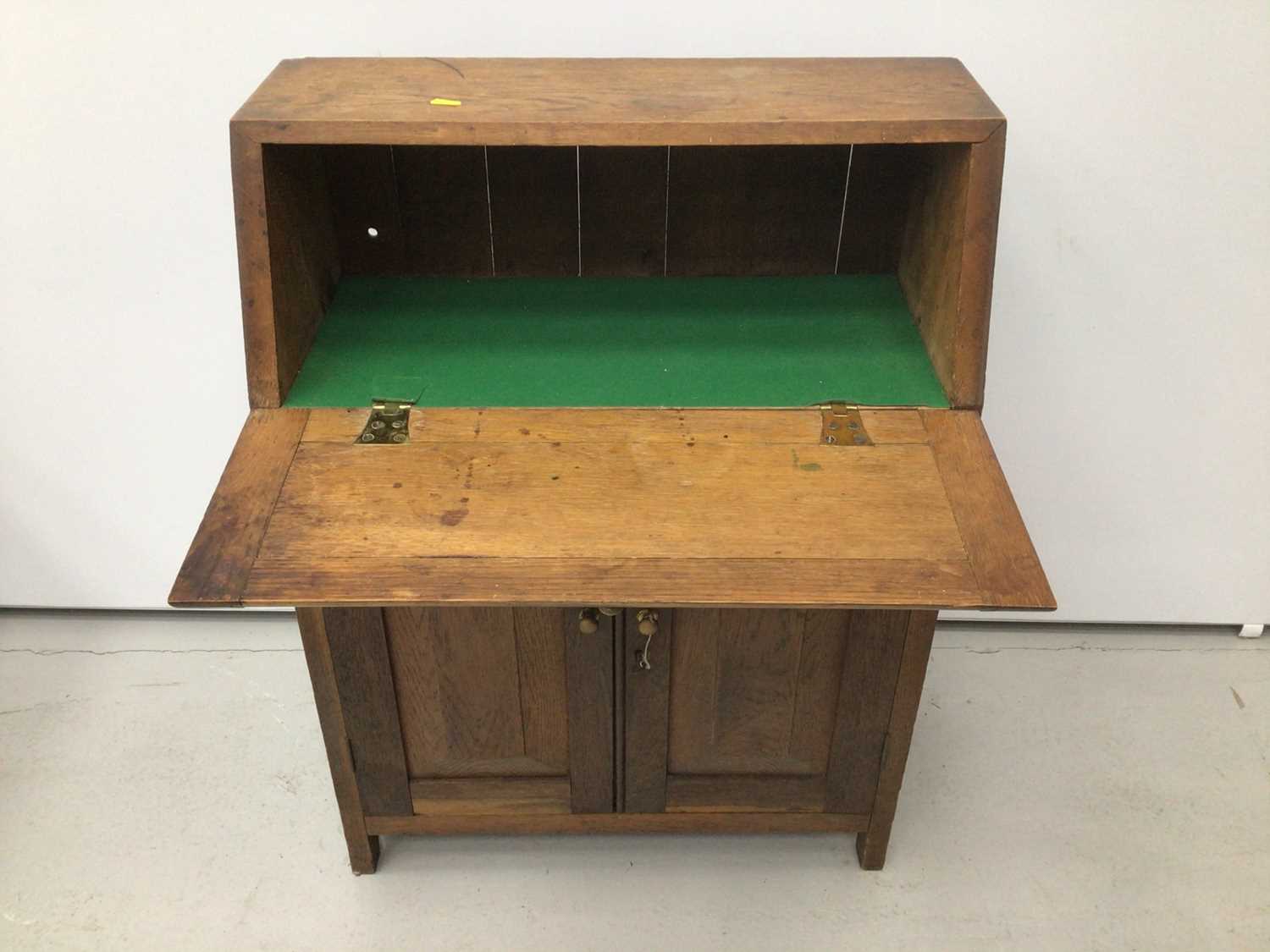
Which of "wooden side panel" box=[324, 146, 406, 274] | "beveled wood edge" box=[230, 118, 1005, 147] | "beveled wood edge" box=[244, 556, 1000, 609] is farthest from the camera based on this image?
"wooden side panel" box=[324, 146, 406, 274]

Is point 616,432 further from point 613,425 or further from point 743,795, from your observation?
point 743,795

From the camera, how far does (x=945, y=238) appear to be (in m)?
1.73

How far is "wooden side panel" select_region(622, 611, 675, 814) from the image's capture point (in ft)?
5.89

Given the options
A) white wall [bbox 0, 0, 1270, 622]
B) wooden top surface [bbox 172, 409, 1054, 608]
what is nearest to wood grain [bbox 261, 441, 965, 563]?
wooden top surface [bbox 172, 409, 1054, 608]

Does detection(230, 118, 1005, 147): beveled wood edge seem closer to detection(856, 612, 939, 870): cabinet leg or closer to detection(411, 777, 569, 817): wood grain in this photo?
detection(856, 612, 939, 870): cabinet leg

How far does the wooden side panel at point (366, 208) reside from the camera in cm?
192

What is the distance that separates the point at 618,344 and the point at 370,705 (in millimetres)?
719

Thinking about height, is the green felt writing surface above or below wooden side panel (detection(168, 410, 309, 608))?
above

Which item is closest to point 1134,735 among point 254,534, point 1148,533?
point 1148,533

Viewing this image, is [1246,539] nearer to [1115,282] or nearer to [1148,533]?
[1148,533]

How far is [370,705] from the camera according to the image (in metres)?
1.86

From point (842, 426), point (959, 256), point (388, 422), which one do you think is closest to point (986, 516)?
point (842, 426)

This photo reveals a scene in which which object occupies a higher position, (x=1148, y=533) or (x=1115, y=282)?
(x=1115, y=282)

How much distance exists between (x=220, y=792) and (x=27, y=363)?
0.95 metres
